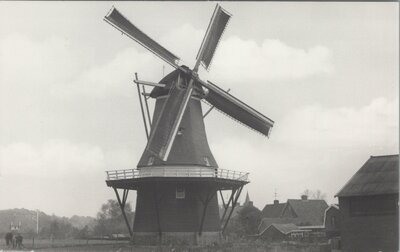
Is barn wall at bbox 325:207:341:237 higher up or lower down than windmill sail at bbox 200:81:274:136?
lower down

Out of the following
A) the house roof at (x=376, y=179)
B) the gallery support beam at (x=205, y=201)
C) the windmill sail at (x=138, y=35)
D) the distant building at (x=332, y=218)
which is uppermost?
the windmill sail at (x=138, y=35)

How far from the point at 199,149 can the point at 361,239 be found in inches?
357

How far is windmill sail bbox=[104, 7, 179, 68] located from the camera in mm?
25406

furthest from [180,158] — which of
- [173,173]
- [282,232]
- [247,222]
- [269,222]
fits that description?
[269,222]

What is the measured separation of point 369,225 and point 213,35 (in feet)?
40.1

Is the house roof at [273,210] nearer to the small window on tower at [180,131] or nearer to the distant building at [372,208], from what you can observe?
the distant building at [372,208]

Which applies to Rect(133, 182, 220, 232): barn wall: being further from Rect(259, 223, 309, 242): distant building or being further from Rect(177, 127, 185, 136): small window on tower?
Rect(259, 223, 309, 242): distant building

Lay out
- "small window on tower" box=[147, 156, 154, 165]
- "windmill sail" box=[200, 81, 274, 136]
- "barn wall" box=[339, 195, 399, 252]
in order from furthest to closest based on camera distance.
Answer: "windmill sail" box=[200, 81, 274, 136] → "small window on tower" box=[147, 156, 154, 165] → "barn wall" box=[339, 195, 399, 252]

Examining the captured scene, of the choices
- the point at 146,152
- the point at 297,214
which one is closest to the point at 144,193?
the point at 146,152

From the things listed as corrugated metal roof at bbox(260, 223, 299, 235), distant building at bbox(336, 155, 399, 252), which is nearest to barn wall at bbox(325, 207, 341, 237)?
corrugated metal roof at bbox(260, 223, 299, 235)

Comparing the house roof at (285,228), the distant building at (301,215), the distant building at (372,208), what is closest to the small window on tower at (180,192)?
the distant building at (372,208)

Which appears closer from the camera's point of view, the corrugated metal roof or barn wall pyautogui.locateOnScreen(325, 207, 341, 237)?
barn wall pyautogui.locateOnScreen(325, 207, 341, 237)

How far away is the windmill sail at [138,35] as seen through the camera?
83.4 ft

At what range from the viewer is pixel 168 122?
25.5m
